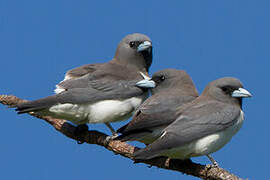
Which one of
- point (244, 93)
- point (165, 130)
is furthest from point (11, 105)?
point (244, 93)

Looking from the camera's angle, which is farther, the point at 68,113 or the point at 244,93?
the point at 68,113

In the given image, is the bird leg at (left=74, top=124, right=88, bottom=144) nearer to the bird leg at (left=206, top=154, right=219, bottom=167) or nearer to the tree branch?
the tree branch

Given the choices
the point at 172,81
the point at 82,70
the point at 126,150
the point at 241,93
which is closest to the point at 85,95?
the point at 82,70

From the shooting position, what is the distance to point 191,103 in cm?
802

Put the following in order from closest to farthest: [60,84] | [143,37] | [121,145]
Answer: [121,145], [60,84], [143,37]

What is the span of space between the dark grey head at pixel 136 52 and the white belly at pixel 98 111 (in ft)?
3.14

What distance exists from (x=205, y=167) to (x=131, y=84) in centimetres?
202

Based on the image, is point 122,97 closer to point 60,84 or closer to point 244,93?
point 60,84

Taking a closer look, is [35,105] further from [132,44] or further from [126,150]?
[132,44]

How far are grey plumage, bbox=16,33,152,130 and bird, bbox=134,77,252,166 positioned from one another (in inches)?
51.1

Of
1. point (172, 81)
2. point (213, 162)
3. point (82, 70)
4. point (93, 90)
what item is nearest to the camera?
point (213, 162)

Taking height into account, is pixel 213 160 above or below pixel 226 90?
below

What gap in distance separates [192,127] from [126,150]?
127 centimetres

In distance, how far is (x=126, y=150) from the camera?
8398mm
